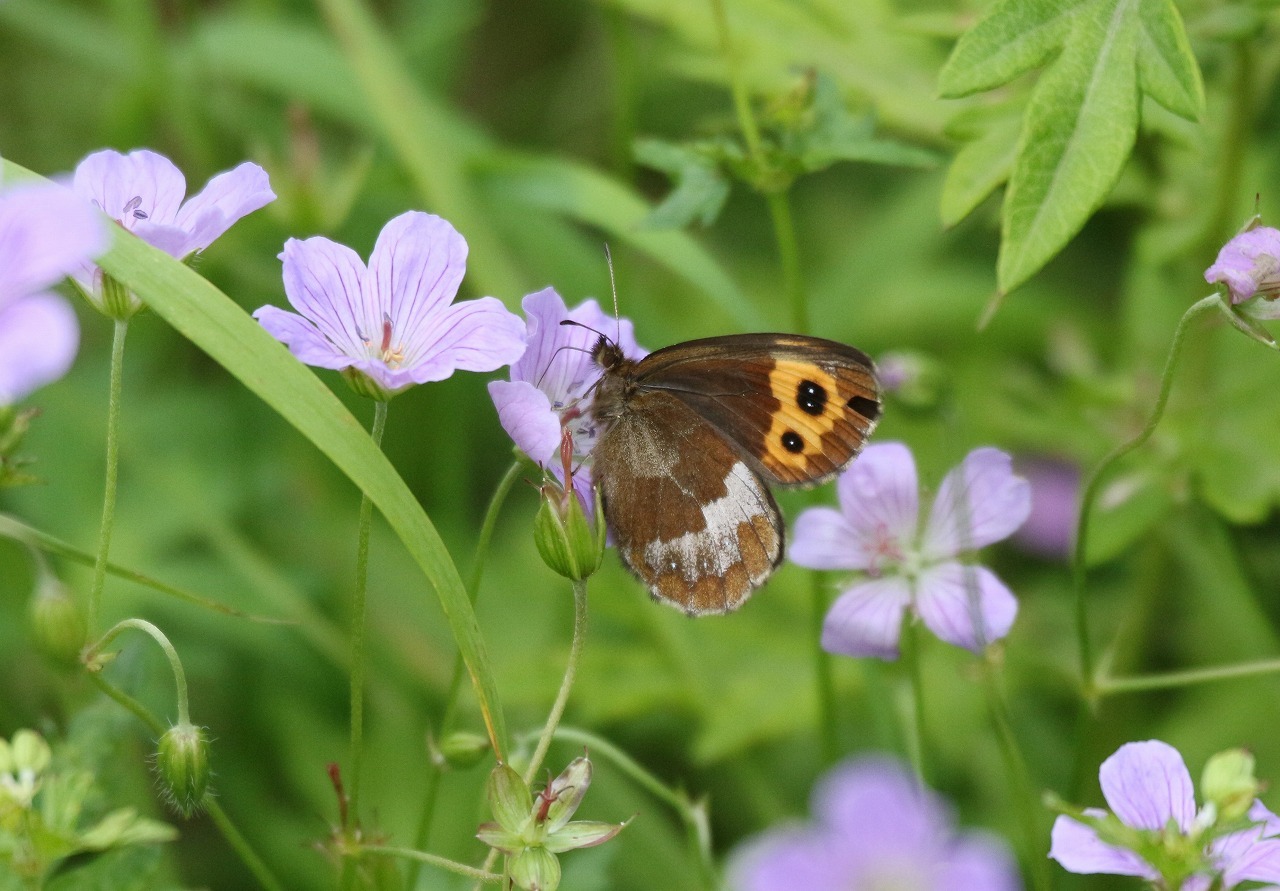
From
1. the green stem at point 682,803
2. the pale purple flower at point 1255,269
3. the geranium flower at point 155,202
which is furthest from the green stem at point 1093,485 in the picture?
the geranium flower at point 155,202

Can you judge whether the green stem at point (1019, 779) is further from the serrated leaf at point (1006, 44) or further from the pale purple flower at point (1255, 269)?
the serrated leaf at point (1006, 44)

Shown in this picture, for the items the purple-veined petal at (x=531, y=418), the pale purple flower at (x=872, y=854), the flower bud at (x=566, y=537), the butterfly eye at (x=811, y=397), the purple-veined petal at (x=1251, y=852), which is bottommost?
the pale purple flower at (x=872, y=854)

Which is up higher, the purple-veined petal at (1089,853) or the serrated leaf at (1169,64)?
the serrated leaf at (1169,64)

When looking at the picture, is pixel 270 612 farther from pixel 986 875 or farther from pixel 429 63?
pixel 986 875

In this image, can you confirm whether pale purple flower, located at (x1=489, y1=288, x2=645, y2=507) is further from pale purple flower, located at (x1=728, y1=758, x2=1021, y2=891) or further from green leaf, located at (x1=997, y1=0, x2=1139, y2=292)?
pale purple flower, located at (x1=728, y1=758, x2=1021, y2=891)

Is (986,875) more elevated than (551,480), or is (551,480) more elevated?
(551,480)

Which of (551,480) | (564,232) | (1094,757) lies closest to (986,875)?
(551,480)

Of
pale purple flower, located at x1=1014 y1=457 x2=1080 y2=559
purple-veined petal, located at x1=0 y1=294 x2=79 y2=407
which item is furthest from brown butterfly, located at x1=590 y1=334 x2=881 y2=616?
pale purple flower, located at x1=1014 y1=457 x2=1080 y2=559

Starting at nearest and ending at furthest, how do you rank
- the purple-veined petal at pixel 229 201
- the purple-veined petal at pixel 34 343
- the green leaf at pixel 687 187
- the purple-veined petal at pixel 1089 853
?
the purple-veined petal at pixel 34 343 → the purple-veined petal at pixel 1089 853 → the purple-veined petal at pixel 229 201 → the green leaf at pixel 687 187
